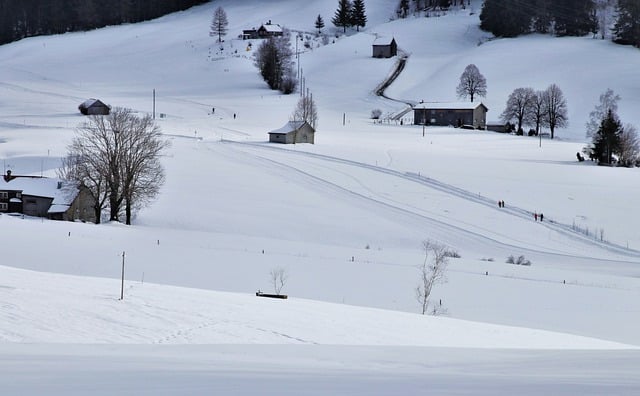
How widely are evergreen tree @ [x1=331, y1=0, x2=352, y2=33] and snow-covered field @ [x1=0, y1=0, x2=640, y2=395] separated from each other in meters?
31.3

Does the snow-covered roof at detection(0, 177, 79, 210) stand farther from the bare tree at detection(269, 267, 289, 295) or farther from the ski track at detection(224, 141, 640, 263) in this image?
the bare tree at detection(269, 267, 289, 295)

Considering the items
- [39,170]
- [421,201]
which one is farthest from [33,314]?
[39,170]

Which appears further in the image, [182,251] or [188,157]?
[188,157]

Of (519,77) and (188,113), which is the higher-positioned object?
(519,77)

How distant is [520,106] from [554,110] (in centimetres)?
350

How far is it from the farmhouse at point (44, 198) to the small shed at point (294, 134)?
75.0ft

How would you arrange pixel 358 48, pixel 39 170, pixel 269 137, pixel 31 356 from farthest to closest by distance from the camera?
1. pixel 358 48
2. pixel 269 137
3. pixel 39 170
4. pixel 31 356

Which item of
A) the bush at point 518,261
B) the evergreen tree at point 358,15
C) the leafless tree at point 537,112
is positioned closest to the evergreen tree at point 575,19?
the evergreen tree at point 358,15

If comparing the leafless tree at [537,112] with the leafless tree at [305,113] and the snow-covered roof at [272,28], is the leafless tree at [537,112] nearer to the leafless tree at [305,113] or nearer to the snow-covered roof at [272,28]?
the leafless tree at [305,113]

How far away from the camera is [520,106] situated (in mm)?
79500

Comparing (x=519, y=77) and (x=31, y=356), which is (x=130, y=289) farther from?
(x=519, y=77)

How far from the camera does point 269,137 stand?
208 feet

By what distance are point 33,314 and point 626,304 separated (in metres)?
17.7

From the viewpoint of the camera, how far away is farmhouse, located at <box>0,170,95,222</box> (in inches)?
1538
